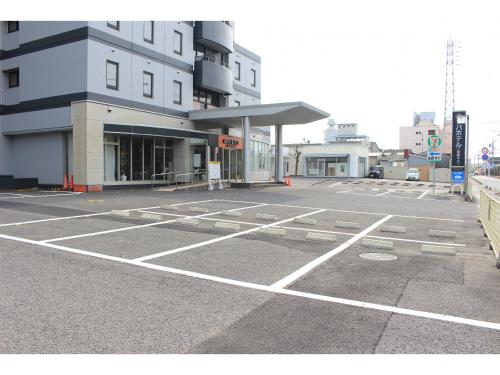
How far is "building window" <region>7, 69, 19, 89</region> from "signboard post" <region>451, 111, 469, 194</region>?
83.1 ft

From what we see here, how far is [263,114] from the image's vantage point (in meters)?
24.8

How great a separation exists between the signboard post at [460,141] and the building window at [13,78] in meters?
25.3

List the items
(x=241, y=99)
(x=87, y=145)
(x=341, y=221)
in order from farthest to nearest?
(x=241, y=99), (x=87, y=145), (x=341, y=221)

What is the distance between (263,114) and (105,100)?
29.4 feet

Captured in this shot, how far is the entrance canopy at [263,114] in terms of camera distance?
24078mm

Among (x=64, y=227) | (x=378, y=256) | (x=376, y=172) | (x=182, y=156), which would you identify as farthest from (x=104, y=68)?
(x=376, y=172)

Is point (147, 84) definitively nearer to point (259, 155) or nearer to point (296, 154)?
point (259, 155)

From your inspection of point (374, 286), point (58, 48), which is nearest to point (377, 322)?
point (374, 286)

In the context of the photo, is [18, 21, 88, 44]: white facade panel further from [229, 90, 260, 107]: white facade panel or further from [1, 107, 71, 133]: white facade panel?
[229, 90, 260, 107]: white facade panel

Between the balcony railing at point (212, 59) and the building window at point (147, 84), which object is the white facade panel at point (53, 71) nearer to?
the building window at point (147, 84)

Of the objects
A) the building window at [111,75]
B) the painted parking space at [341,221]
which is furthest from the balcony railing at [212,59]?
the painted parking space at [341,221]

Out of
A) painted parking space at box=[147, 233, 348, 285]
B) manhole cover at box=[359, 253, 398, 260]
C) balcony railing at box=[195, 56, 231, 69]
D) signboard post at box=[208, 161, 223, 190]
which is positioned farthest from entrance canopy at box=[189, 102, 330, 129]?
manhole cover at box=[359, 253, 398, 260]

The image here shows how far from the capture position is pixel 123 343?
11.8 feet

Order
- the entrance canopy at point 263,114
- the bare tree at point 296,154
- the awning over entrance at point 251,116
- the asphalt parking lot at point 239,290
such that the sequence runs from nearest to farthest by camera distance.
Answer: the asphalt parking lot at point 239,290
the entrance canopy at point 263,114
the awning over entrance at point 251,116
the bare tree at point 296,154
